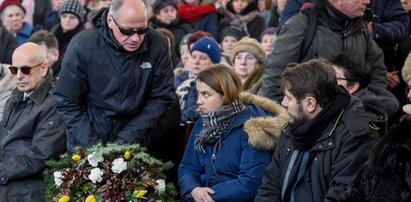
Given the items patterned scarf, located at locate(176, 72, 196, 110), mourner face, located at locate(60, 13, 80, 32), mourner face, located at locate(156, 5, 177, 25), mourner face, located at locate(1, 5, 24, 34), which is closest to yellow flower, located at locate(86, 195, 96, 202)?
patterned scarf, located at locate(176, 72, 196, 110)

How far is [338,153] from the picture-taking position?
6223 mm

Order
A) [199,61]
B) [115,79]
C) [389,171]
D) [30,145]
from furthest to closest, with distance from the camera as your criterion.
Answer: [199,61], [30,145], [115,79], [389,171]

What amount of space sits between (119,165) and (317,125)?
5.48ft

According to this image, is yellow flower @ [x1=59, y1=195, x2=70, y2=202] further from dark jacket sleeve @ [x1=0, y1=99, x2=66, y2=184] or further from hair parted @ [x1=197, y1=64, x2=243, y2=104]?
hair parted @ [x1=197, y1=64, x2=243, y2=104]

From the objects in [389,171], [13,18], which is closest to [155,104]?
[389,171]

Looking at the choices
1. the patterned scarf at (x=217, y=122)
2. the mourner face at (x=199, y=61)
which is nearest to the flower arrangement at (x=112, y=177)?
the patterned scarf at (x=217, y=122)

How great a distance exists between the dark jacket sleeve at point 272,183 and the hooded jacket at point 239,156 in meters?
0.30

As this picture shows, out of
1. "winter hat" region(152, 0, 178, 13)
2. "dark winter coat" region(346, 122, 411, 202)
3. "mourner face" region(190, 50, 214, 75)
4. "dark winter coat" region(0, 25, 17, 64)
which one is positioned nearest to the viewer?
"dark winter coat" region(346, 122, 411, 202)

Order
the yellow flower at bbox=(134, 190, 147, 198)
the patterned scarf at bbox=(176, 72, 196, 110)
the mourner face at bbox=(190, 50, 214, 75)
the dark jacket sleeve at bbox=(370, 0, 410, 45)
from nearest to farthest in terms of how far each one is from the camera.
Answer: the yellow flower at bbox=(134, 190, 147, 198), the dark jacket sleeve at bbox=(370, 0, 410, 45), the patterned scarf at bbox=(176, 72, 196, 110), the mourner face at bbox=(190, 50, 214, 75)

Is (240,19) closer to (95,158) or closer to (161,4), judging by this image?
(161,4)

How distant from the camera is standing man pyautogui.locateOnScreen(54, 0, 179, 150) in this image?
23.7 feet

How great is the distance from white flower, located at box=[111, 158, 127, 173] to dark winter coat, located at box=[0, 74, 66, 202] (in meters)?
1.09

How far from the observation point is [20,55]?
8344 millimetres

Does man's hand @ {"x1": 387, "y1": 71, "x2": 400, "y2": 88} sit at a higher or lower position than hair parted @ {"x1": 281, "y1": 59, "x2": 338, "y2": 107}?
lower
